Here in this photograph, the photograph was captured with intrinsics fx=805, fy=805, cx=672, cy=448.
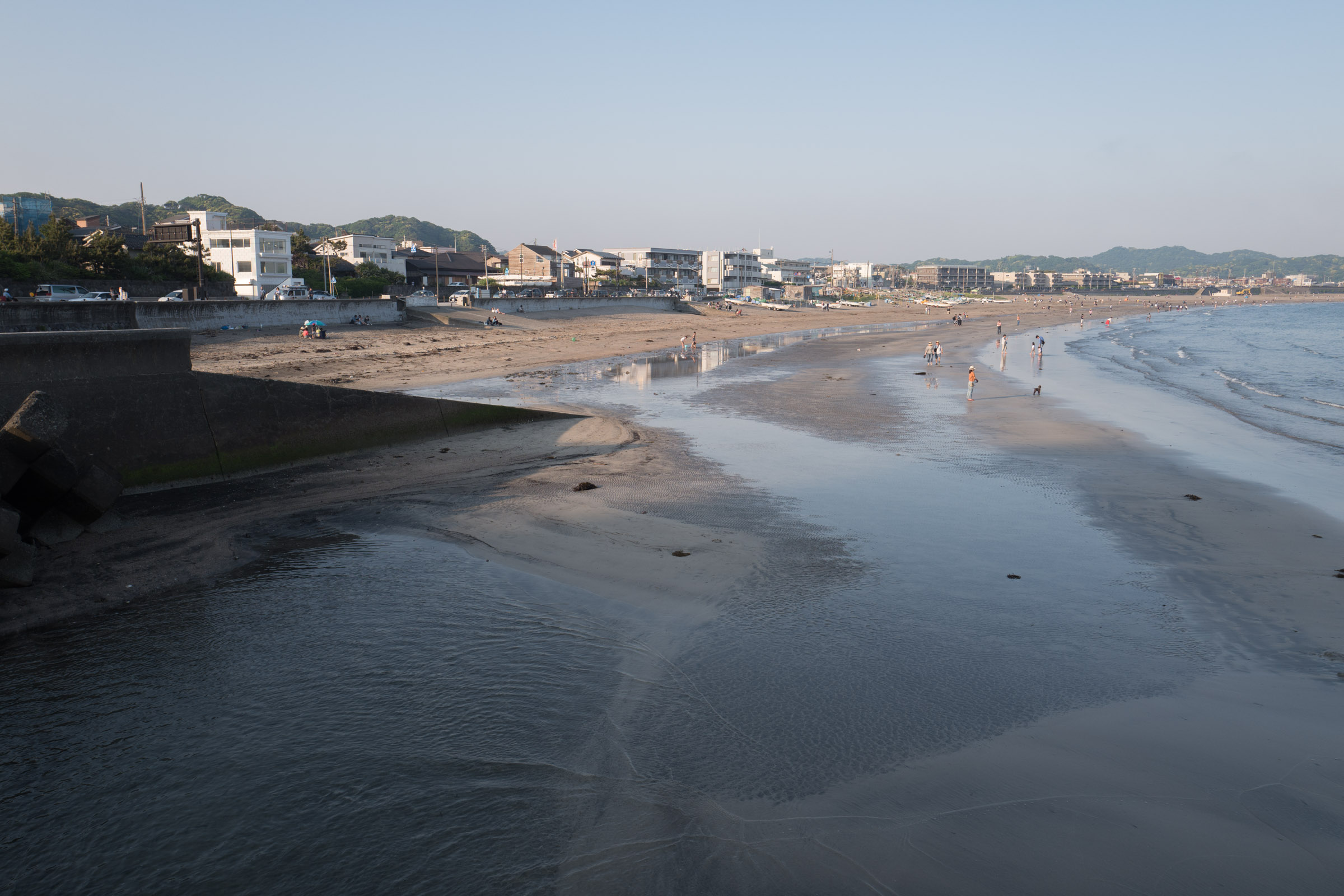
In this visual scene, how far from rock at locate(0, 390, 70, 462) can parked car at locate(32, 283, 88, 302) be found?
120 ft

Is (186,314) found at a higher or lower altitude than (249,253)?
lower

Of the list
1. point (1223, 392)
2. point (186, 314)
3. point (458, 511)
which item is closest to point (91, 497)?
point (458, 511)

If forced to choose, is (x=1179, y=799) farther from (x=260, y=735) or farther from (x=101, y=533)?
(x=101, y=533)

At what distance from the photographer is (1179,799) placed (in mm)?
5770

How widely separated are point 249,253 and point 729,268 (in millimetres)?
114262

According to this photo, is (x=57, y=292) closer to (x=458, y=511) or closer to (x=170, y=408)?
(x=170, y=408)

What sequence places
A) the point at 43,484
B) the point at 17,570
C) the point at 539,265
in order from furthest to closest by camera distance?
the point at 539,265, the point at 43,484, the point at 17,570

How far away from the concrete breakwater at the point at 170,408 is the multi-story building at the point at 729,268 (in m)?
155

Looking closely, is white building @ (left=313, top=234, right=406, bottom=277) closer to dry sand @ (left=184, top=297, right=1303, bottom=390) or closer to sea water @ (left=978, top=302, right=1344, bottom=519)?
dry sand @ (left=184, top=297, right=1303, bottom=390)

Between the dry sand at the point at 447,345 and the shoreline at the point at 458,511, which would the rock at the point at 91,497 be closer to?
the shoreline at the point at 458,511

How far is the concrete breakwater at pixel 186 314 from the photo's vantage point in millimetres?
24734

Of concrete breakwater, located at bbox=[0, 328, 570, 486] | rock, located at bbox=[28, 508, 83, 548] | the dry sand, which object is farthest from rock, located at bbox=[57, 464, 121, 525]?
the dry sand

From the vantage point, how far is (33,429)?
959 centimetres

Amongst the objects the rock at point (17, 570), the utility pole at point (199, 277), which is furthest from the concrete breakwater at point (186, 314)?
the rock at point (17, 570)
